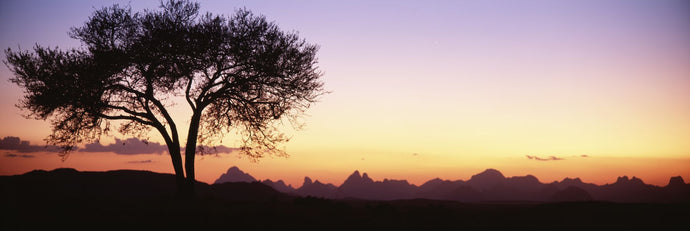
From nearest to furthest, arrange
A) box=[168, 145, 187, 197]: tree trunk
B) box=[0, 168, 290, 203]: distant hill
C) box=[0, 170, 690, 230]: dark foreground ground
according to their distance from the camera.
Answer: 1. box=[0, 170, 690, 230]: dark foreground ground
2. box=[168, 145, 187, 197]: tree trunk
3. box=[0, 168, 290, 203]: distant hill

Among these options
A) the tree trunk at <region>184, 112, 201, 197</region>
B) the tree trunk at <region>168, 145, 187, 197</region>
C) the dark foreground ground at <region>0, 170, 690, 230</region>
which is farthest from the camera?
the tree trunk at <region>168, 145, 187, 197</region>

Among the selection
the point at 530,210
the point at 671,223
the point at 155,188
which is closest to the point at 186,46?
the point at 530,210

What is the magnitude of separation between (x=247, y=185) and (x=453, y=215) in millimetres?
58534

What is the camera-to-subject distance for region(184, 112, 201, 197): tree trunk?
22.8m

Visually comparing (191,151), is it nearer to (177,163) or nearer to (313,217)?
(177,163)

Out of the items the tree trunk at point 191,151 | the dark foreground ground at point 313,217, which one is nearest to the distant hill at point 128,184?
the tree trunk at point 191,151

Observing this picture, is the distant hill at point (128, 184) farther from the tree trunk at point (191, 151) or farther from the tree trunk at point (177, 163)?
the tree trunk at point (191, 151)

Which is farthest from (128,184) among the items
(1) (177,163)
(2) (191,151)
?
(2) (191,151)

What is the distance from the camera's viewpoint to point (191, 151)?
906 inches

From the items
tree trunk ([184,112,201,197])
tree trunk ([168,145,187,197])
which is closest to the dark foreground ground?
tree trunk ([184,112,201,197])

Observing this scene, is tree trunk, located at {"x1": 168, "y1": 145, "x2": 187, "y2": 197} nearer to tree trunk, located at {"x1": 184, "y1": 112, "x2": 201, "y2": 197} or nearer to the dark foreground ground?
tree trunk, located at {"x1": 184, "y1": 112, "x2": 201, "y2": 197}

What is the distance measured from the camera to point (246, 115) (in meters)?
23.7

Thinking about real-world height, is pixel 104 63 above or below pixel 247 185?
above

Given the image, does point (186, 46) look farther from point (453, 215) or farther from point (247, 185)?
point (247, 185)
